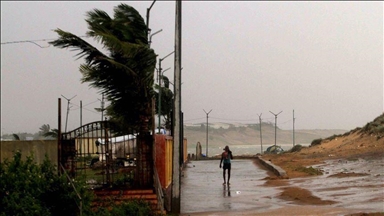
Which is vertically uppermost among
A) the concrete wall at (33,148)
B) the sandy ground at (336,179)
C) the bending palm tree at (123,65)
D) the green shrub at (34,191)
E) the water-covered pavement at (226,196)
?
the bending palm tree at (123,65)

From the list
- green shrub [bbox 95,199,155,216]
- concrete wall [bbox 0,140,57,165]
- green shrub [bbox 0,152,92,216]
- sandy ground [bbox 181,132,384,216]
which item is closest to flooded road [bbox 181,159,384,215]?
sandy ground [bbox 181,132,384,216]

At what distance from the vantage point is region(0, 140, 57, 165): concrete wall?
60.8 feet

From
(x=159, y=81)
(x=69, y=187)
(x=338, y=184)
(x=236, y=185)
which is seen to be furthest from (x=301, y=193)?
(x=159, y=81)

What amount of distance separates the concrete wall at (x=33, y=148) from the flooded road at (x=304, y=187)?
4.04 m

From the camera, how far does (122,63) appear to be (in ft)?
56.4

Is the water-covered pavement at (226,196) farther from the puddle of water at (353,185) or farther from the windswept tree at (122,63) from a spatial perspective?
the windswept tree at (122,63)

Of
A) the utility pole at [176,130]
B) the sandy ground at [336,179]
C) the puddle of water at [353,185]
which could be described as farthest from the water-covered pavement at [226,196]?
the puddle of water at [353,185]

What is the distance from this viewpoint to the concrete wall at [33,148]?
18547mm

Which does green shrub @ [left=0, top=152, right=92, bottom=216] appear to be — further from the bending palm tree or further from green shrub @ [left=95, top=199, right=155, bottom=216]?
the bending palm tree

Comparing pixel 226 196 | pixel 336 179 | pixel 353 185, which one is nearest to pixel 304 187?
pixel 353 185

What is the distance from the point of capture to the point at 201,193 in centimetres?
2383

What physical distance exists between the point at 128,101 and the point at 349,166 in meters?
17.2

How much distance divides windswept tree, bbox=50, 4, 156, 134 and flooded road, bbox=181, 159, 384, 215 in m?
3.07

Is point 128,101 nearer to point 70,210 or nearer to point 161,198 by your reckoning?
point 161,198
